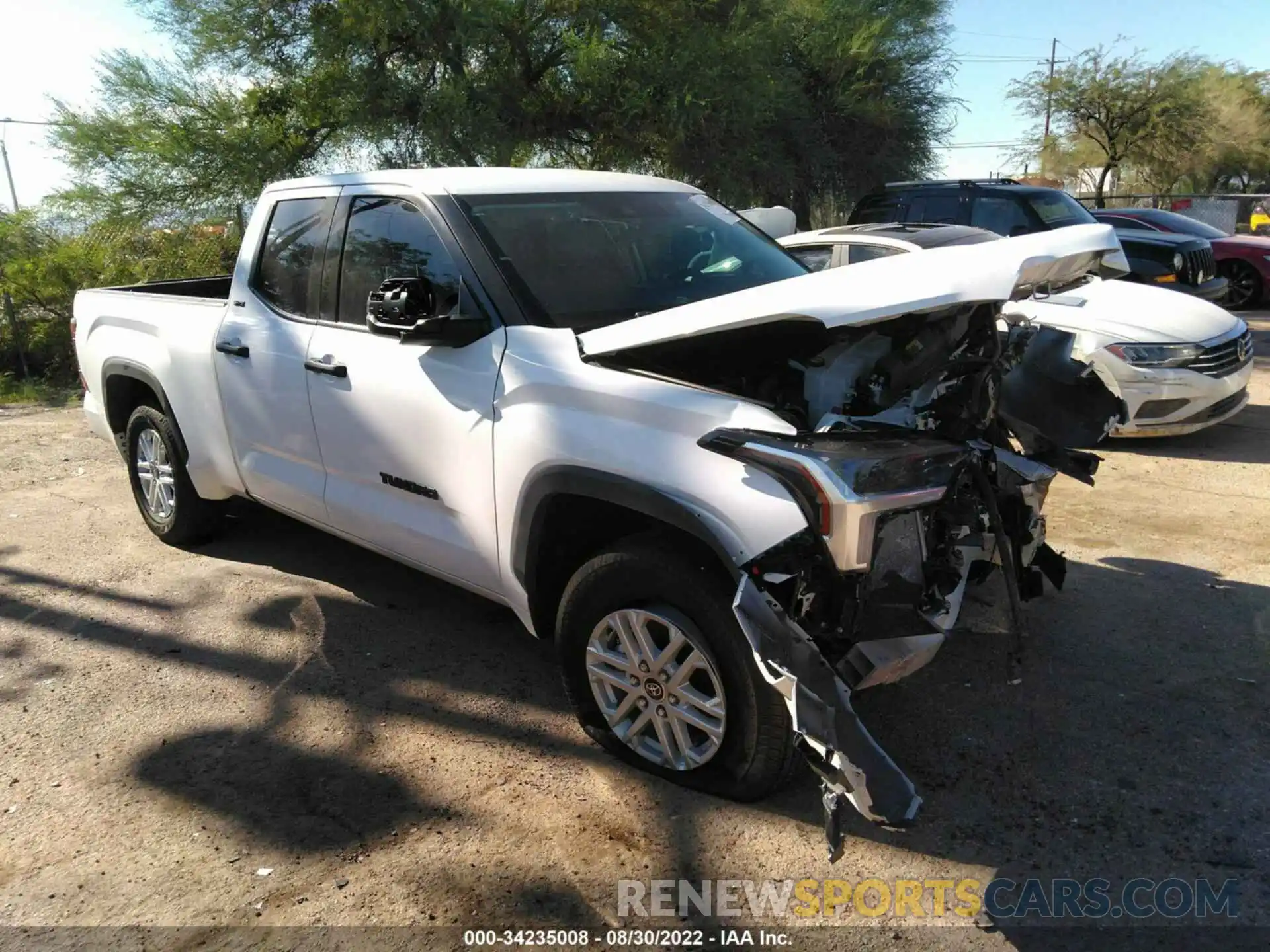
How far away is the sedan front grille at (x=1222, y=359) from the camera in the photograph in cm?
646

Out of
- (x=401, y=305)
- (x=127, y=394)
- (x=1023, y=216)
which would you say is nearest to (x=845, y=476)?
(x=401, y=305)

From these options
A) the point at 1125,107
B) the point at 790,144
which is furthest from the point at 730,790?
the point at 1125,107

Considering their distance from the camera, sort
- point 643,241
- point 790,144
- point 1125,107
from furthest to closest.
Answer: point 1125,107
point 790,144
point 643,241

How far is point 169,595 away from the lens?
16.1ft

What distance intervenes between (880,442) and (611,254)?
150 cm

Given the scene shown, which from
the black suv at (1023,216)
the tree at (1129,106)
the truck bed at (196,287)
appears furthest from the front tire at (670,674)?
the tree at (1129,106)

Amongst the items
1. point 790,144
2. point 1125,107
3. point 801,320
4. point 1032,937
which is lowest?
point 1032,937

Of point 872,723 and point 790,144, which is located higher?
point 790,144

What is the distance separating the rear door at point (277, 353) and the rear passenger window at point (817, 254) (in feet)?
13.0

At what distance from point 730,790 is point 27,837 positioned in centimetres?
221

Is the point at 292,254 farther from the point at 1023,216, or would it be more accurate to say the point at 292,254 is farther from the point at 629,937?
the point at 1023,216

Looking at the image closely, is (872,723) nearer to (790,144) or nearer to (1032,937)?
(1032,937)

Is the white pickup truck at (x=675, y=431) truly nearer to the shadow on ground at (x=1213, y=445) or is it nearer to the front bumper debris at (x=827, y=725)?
the front bumper debris at (x=827, y=725)

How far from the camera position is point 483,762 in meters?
3.38
